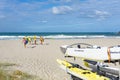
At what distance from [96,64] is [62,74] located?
6.63ft

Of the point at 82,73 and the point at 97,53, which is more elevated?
the point at 97,53

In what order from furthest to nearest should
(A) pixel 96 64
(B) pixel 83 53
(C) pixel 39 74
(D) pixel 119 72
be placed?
(C) pixel 39 74 < (A) pixel 96 64 < (B) pixel 83 53 < (D) pixel 119 72

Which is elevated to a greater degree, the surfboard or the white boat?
the white boat

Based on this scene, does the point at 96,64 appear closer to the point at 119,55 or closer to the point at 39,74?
the point at 119,55

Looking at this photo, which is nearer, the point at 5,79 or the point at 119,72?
the point at 119,72

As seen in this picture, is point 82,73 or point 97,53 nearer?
point 97,53

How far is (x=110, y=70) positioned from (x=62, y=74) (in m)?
3.07

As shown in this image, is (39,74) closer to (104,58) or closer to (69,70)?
(69,70)

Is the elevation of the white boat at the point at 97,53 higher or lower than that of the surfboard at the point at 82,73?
higher

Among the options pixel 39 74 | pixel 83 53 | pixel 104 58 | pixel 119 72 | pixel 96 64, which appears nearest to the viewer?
pixel 119 72

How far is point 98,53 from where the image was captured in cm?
988

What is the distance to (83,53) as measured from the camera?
10586 millimetres

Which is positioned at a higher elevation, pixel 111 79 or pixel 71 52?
pixel 71 52

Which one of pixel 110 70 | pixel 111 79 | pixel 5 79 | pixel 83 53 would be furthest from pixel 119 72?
pixel 5 79
